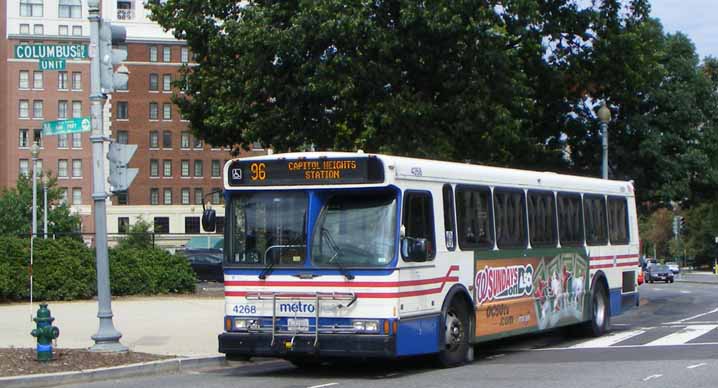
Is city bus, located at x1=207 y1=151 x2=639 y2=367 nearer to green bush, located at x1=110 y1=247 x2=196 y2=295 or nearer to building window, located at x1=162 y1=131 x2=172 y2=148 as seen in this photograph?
green bush, located at x1=110 y1=247 x2=196 y2=295

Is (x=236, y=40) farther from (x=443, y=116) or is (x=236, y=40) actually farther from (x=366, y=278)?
(x=366, y=278)

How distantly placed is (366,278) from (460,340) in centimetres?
233

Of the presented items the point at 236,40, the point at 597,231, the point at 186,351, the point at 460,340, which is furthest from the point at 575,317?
the point at 236,40

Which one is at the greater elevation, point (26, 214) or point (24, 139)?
point (24, 139)

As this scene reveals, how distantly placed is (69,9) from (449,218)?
94329mm

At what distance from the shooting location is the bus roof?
47.1 feet

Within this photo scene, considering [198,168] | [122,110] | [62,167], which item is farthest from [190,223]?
[62,167]

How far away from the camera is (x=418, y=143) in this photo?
27797 mm

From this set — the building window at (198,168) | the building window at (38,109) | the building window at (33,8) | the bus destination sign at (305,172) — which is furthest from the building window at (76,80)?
the bus destination sign at (305,172)

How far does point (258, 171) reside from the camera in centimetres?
1498

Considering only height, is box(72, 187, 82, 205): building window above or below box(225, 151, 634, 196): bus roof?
above

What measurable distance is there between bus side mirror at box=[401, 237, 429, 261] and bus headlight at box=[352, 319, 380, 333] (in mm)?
931

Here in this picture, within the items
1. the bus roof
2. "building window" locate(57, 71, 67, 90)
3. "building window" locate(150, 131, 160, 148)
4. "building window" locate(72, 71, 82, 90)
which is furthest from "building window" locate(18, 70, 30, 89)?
the bus roof

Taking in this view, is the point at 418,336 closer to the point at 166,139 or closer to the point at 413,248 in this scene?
the point at 413,248
